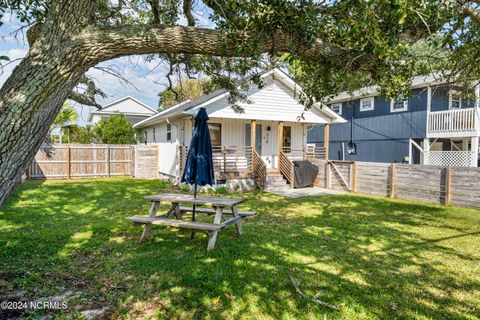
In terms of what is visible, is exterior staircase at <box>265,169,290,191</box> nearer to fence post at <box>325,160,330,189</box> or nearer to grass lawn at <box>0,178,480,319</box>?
fence post at <box>325,160,330,189</box>

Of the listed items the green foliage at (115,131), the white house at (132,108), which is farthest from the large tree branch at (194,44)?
the white house at (132,108)

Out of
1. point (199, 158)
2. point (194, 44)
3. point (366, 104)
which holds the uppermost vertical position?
point (366, 104)

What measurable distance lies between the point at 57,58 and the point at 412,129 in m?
19.3

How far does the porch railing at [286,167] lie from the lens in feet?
47.7

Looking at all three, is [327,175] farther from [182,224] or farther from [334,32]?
[182,224]

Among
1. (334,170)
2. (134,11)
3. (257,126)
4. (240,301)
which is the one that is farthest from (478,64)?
(257,126)

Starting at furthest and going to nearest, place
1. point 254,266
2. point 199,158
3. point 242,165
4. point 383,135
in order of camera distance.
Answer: point 383,135 → point 242,165 → point 199,158 → point 254,266

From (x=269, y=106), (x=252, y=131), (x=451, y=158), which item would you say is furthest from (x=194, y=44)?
(x=451, y=158)

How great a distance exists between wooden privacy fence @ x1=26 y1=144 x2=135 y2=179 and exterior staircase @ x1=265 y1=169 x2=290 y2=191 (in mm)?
8555

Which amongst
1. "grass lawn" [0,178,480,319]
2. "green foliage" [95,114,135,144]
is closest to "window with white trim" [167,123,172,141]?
"green foliage" [95,114,135,144]

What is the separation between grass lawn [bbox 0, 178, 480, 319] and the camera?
11.2 feet

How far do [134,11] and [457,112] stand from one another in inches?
613

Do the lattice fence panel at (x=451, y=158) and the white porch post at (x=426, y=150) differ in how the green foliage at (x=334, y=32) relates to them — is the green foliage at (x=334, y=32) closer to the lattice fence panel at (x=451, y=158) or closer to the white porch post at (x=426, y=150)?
the lattice fence panel at (x=451, y=158)

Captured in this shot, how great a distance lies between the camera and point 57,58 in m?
2.75
